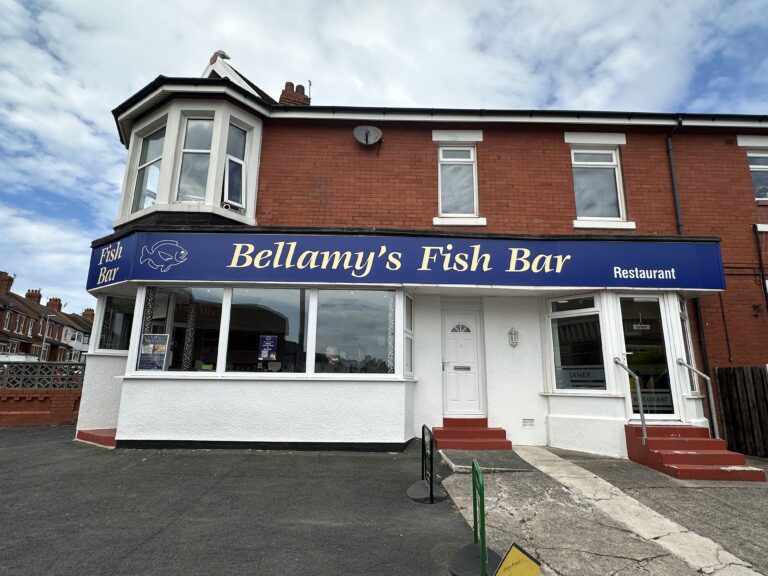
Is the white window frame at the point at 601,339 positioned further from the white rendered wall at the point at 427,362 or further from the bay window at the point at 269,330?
the bay window at the point at 269,330

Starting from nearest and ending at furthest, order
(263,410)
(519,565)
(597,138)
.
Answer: (519,565), (263,410), (597,138)

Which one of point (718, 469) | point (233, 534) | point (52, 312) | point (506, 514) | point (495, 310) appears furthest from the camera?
point (52, 312)

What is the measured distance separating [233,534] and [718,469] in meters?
6.42

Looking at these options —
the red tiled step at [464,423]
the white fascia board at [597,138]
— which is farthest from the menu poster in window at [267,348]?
the white fascia board at [597,138]

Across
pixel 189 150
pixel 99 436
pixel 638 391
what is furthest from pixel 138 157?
pixel 638 391

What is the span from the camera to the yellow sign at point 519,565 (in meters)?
2.41

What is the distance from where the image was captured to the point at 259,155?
28.4 ft

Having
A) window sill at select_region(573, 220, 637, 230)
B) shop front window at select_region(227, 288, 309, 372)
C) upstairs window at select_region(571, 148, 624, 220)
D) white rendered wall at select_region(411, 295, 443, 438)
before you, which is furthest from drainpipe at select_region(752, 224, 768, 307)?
shop front window at select_region(227, 288, 309, 372)

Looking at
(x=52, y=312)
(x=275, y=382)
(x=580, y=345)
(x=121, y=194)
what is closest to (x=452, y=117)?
(x=580, y=345)

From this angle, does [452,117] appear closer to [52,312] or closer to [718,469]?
[718,469]

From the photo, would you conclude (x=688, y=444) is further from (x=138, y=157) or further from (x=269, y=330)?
(x=138, y=157)

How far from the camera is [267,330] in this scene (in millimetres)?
7344

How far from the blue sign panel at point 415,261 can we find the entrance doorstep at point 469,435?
8.56 ft

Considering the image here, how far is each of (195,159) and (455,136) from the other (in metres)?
5.30
